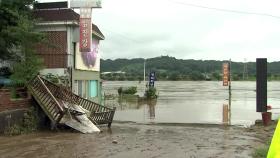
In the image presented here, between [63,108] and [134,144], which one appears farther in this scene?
[63,108]

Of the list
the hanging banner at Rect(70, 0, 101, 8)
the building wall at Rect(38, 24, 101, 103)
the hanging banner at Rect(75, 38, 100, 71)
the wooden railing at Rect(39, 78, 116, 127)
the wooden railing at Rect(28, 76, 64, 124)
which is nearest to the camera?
the wooden railing at Rect(28, 76, 64, 124)

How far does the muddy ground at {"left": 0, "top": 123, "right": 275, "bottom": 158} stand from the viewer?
500 inches

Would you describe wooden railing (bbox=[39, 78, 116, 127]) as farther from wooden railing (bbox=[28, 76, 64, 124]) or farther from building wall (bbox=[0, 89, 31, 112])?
building wall (bbox=[0, 89, 31, 112])

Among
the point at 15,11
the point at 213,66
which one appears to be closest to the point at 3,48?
the point at 15,11

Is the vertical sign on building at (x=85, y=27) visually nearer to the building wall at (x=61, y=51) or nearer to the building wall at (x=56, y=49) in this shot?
the building wall at (x=61, y=51)

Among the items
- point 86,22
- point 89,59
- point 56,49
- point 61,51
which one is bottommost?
point 89,59

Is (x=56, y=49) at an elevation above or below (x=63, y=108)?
above

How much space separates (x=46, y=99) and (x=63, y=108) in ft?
3.47

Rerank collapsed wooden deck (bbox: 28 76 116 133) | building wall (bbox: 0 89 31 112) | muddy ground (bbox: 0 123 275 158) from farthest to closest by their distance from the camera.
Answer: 1. collapsed wooden deck (bbox: 28 76 116 133)
2. building wall (bbox: 0 89 31 112)
3. muddy ground (bbox: 0 123 275 158)

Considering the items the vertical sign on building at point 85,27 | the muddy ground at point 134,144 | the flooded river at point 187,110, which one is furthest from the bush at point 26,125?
the flooded river at point 187,110

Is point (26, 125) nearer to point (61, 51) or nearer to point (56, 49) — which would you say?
point (61, 51)

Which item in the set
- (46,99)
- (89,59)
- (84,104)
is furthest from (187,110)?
(46,99)

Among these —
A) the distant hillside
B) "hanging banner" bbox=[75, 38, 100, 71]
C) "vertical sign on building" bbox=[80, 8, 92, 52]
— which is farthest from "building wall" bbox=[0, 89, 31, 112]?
the distant hillside

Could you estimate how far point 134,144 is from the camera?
14.8m
